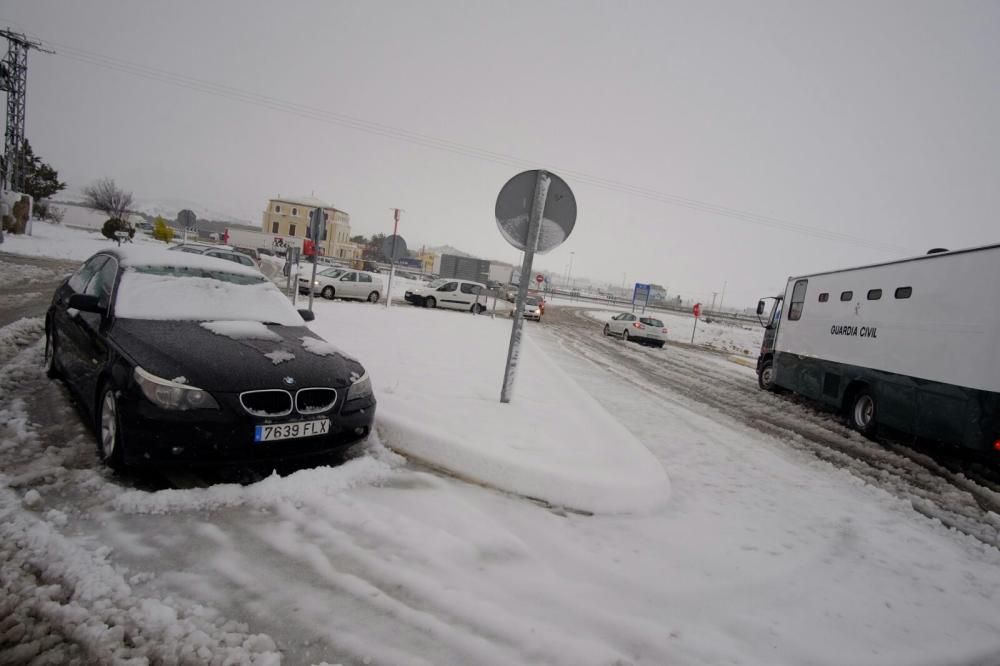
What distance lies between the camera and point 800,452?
6.42 meters

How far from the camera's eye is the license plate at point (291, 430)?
10.1ft

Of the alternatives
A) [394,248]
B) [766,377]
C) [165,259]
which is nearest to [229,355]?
[165,259]

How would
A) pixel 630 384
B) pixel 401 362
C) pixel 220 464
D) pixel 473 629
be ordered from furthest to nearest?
pixel 630 384 < pixel 401 362 < pixel 220 464 < pixel 473 629

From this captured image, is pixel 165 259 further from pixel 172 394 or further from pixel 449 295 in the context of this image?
pixel 449 295

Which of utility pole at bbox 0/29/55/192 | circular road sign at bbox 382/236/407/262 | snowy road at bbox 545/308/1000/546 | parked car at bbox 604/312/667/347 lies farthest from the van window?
utility pole at bbox 0/29/55/192

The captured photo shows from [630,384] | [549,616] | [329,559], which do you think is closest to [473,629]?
[549,616]

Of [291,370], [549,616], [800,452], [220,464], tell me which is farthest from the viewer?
[800,452]

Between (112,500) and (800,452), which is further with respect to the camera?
(800,452)

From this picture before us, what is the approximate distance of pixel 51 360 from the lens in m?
4.79

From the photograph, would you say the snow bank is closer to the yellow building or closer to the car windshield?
the car windshield

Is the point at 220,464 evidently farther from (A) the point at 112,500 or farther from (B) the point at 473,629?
(B) the point at 473,629

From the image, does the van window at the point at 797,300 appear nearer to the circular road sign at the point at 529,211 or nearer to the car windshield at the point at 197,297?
the circular road sign at the point at 529,211

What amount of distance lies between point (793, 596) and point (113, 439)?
4394mm

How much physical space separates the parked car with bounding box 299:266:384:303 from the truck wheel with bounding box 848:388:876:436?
1958 cm
